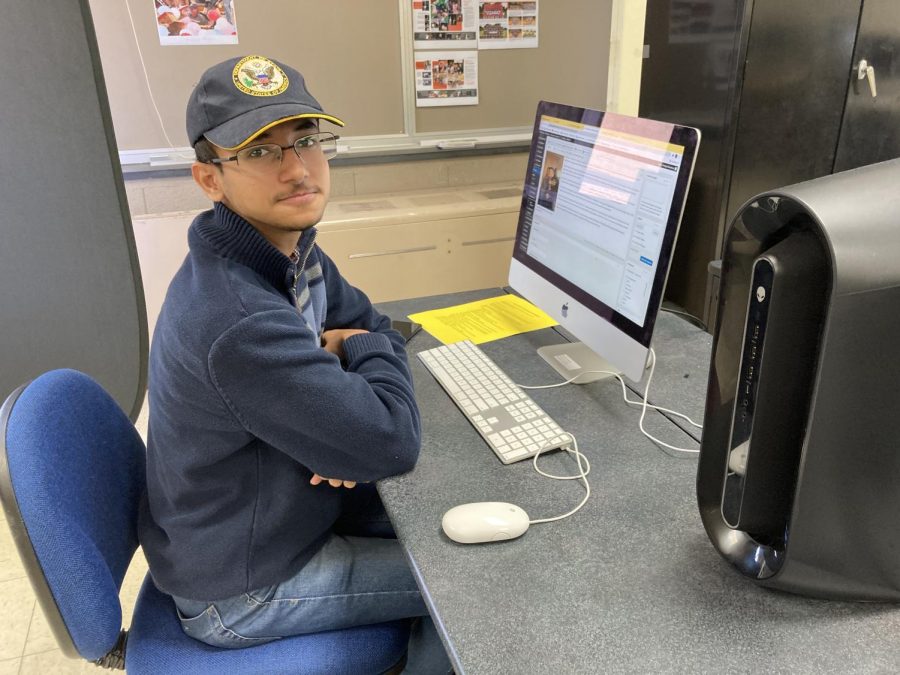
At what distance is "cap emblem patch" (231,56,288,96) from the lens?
93 cm

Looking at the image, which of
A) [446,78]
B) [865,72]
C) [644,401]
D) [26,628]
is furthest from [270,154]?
[865,72]

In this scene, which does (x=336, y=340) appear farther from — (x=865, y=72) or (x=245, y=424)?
(x=865, y=72)

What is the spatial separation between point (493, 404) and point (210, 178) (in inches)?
22.4

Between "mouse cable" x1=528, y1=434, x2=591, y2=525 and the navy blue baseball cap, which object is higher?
the navy blue baseball cap

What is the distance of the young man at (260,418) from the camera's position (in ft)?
2.78

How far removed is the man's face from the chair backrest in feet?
1.23

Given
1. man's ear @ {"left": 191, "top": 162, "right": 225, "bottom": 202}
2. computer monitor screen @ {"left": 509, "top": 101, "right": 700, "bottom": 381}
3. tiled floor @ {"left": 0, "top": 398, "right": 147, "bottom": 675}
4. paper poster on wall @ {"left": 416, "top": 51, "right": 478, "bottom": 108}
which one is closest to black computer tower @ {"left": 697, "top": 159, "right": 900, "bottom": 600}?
computer monitor screen @ {"left": 509, "top": 101, "right": 700, "bottom": 381}

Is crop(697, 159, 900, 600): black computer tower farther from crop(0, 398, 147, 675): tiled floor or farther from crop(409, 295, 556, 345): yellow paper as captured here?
crop(0, 398, 147, 675): tiled floor

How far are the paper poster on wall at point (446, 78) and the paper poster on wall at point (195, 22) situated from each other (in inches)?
29.0

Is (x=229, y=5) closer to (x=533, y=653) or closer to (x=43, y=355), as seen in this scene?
(x=43, y=355)

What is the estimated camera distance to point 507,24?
2.76 m

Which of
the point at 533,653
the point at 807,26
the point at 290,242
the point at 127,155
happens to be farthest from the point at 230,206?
the point at 807,26

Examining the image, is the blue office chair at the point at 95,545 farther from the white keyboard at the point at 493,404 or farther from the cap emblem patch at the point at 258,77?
the cap emblem patch at the point at 258,77

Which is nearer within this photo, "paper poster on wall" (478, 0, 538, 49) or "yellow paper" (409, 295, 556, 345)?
"yellow paper" (409, 295, 556, 345)
